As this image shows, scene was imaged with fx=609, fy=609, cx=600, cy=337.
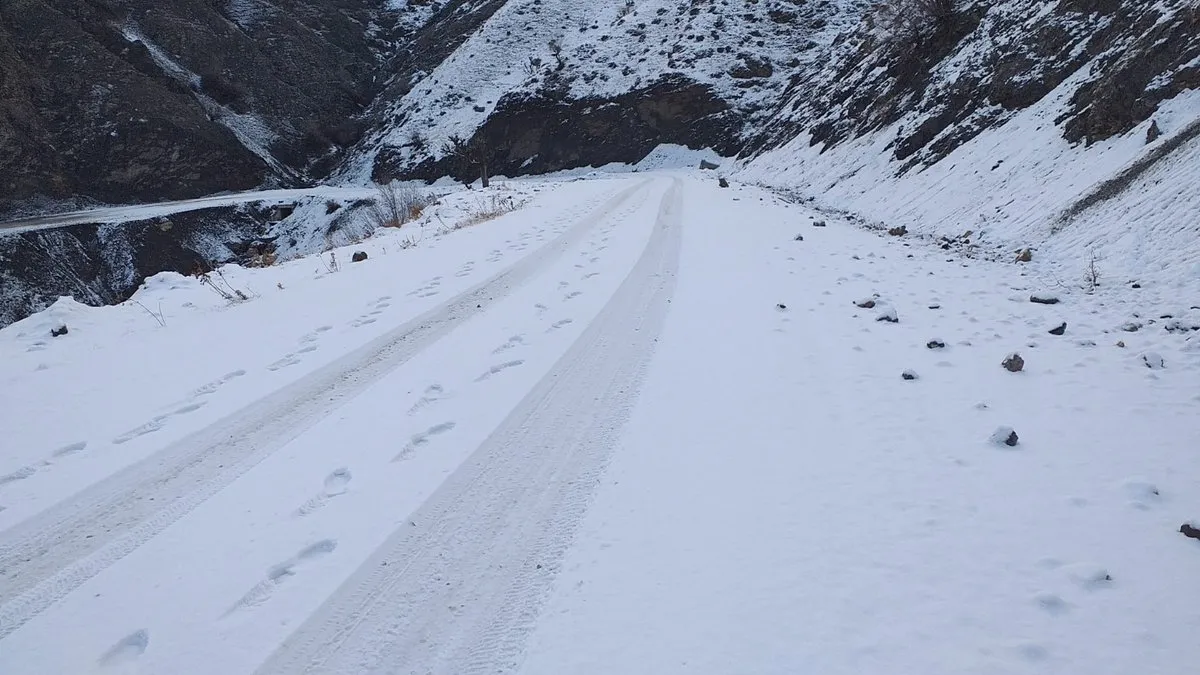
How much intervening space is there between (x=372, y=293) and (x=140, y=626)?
569 cm

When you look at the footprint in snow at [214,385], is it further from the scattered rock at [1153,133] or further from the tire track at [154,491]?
the scattered rock at [1153,133]

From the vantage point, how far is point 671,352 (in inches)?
202

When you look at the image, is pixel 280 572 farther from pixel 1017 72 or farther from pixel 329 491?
pixel 1017 72

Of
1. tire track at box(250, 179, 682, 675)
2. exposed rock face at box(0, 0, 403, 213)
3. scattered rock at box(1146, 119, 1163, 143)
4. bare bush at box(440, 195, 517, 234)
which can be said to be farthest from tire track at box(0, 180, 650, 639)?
exposed rock face at box(0, 0, 403, 213)

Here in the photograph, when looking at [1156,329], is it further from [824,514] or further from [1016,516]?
[824,514]

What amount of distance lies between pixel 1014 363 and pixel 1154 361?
34.7 inches

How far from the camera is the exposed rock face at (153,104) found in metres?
46.0

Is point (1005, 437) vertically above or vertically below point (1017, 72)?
below

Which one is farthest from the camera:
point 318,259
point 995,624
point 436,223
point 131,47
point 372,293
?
point 131,47

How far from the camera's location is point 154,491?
349cm

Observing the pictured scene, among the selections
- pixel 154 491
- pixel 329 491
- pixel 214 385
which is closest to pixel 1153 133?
pixel 329 491

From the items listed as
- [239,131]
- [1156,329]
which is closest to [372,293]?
[1156,329]

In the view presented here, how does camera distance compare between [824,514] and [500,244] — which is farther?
[500,244]

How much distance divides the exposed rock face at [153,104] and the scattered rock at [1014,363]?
58268mm
